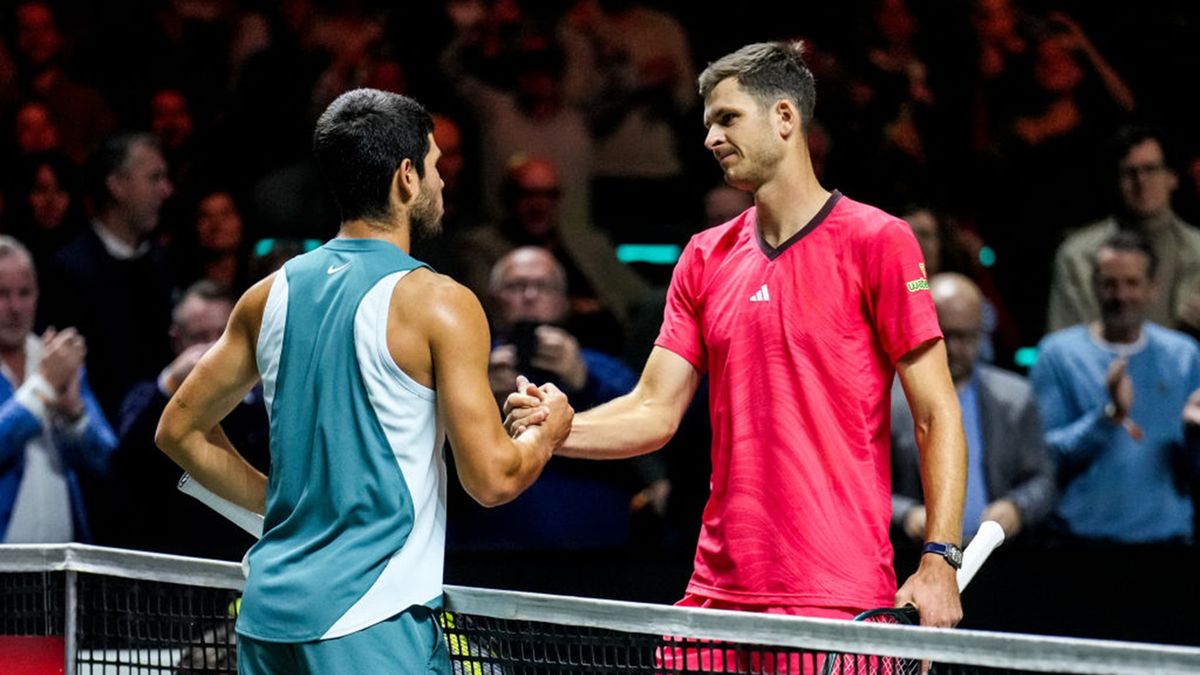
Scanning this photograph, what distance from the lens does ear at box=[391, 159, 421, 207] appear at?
Result: 11.1 feet

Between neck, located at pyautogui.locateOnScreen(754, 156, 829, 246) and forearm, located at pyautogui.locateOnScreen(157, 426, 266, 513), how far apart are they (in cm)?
116

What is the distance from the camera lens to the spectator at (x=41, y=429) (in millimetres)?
6281

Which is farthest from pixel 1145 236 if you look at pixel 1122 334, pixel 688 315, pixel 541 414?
pixel 541 414

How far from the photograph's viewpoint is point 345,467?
3252 millimetres

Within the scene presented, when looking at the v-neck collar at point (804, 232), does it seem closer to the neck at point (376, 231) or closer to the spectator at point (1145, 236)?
the neck at point (376, 231)

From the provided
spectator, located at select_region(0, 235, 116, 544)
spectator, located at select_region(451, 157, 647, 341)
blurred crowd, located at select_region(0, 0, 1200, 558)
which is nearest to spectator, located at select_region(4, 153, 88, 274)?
blurred crowd, located at select_region(0, 0, 1200, 558)

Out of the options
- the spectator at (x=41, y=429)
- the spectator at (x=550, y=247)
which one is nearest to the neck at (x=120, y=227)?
the spectator at (x=41, y=429)

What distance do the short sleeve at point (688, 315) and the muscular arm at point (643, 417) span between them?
25 millimetres

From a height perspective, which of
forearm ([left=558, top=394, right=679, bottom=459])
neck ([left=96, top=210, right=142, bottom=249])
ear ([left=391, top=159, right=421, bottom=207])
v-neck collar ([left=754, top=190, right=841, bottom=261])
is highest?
neck ([left=96, top=210, right=142, bottom=249])

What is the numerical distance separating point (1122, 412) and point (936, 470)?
346 cm

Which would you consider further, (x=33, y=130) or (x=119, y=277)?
(x=33, y=130)

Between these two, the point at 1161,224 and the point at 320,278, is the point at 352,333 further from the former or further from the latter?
the point at 1161,224

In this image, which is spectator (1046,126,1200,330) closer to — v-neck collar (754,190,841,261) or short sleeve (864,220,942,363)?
v-neck collar (754,190,841,261)

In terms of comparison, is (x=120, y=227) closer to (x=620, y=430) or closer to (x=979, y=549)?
(x=620, y=430)
